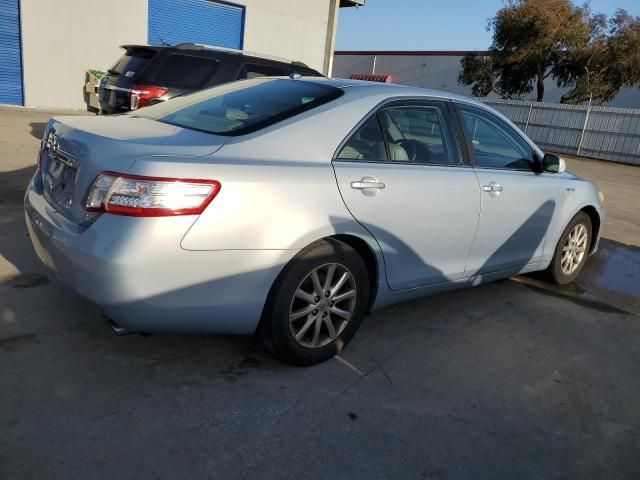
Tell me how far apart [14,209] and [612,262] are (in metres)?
6.19

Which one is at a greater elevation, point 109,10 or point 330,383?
point 109,10

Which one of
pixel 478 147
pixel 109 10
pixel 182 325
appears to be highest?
pixel 109 10

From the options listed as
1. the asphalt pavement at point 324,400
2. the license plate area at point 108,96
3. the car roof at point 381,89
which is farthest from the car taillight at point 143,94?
the car roof at point 381,89

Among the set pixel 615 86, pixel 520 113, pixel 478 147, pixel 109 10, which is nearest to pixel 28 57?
pixel 109 10

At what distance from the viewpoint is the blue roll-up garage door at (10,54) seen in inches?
543

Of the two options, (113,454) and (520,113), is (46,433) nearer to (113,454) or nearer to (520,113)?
(113,454)

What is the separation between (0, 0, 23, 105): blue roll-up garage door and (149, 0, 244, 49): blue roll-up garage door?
3.57 metres

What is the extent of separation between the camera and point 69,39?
1480cm

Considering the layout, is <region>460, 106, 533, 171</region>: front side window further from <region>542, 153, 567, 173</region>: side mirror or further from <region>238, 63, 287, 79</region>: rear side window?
<region>238, 63, 287, 79</region>: rear side window

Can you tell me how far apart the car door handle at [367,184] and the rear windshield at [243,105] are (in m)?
0.50

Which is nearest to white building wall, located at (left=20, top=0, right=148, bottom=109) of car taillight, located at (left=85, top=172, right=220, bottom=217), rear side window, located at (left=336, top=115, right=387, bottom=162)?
rear side window, located at (left=336, top=115, right=387, bottom=162)

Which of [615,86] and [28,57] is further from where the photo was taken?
[615,86]

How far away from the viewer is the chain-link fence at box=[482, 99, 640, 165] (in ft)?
62.5

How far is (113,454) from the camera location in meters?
2.26
